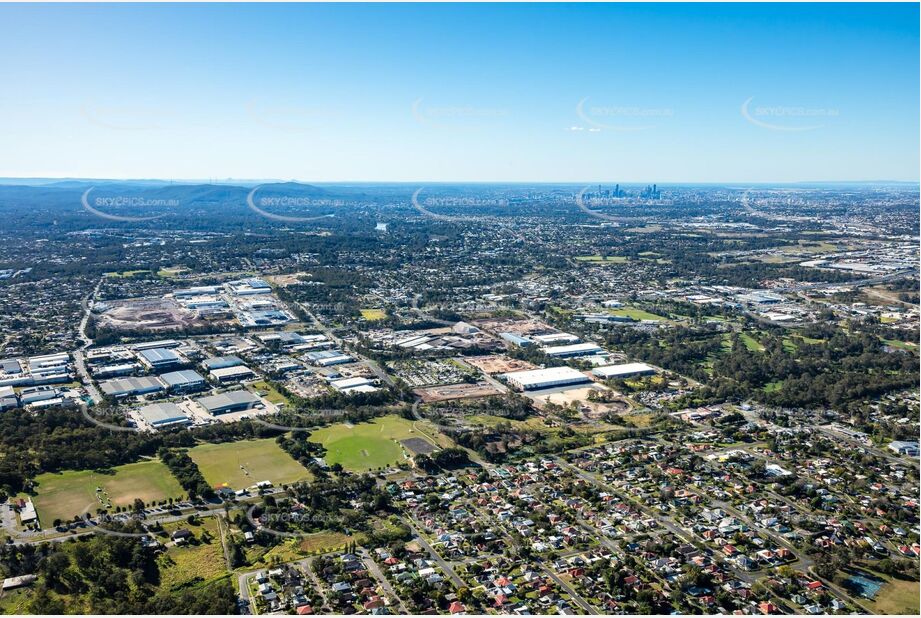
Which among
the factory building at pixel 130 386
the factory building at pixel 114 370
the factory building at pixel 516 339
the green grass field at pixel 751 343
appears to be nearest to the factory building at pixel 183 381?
the factory building at pixel 130 386

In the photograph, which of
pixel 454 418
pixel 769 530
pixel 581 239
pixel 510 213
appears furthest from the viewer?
pixel 510 213

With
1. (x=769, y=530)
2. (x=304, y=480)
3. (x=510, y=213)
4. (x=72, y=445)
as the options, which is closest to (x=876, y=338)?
(x=769, y=530)

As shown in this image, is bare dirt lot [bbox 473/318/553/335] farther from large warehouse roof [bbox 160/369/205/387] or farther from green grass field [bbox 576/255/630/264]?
green grass field [bbox 576/255/630/264]

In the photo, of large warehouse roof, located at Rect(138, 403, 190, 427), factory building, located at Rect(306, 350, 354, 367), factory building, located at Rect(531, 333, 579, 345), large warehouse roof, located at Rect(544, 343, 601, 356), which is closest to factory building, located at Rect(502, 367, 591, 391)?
large warehouse roof, located at Rect(544, 343, 601, 356)

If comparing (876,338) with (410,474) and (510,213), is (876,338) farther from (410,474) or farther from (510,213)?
(510,213)

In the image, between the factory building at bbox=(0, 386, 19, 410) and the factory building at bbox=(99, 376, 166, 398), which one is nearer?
the factory building at bbox=(0, 386, 19, 410)

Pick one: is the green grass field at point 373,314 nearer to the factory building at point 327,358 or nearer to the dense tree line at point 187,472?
the factory building at point 327,358

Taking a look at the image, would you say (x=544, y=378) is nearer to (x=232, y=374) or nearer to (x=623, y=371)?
(x=623, y=371)
